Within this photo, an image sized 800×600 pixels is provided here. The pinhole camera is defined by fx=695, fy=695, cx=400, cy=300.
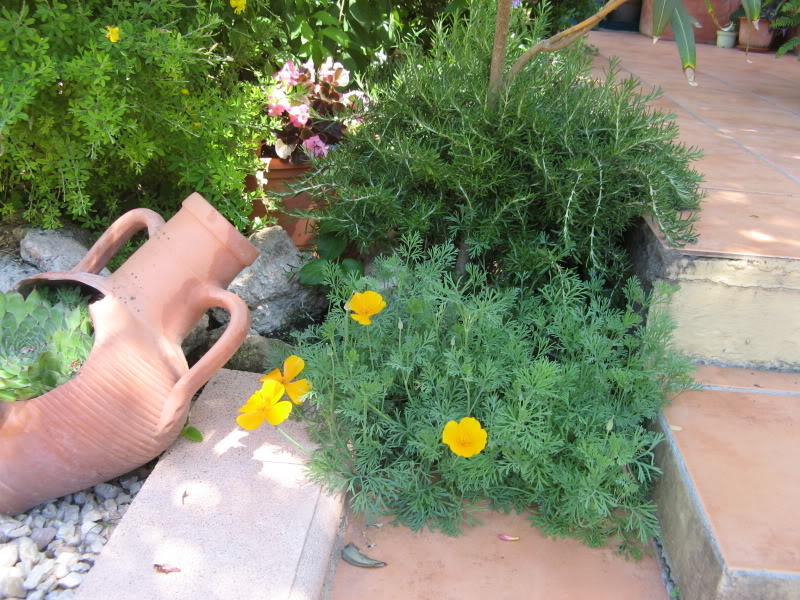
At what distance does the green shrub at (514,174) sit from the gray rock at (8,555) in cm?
132

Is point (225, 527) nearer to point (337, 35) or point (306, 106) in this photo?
point (306, 106)

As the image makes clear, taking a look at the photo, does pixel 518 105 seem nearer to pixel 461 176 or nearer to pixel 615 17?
pixel 461 176

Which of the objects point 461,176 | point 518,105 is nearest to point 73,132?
point 461,176

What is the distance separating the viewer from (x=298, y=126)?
10.2ft

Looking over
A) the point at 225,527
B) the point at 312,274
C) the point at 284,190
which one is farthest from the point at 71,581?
the point at 284,190

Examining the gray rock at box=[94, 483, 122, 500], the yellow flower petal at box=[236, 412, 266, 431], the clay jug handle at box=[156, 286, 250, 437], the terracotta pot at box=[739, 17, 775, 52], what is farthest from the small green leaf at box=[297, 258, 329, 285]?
the terracotta pot at box=[739, 17, 775, 52]

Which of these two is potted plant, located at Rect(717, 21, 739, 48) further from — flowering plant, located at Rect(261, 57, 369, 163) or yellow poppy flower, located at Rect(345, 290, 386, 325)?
yellow poppy flower, located at Rect(345, 290, 386, 325)

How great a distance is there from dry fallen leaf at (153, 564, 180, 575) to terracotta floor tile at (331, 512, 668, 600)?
1.20ft

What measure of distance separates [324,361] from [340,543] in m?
0.48

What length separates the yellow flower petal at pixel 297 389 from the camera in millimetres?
1848

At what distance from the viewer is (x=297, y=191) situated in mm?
2477

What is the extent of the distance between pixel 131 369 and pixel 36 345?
26cm

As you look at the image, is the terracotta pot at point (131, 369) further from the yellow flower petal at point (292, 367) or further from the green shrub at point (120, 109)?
the green shrub at point (120, 109)

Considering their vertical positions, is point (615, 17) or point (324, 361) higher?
point (615, 17)
